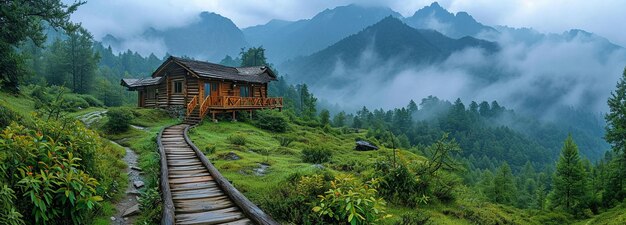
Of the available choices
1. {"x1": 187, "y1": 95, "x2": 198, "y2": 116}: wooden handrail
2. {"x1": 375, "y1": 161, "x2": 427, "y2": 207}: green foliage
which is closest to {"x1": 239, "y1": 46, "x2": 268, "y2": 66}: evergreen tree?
{"x1": 187, "y1": 95, "x2": 198, "y2": 116}: wooden handrail

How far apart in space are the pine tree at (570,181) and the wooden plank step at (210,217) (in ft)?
77.9

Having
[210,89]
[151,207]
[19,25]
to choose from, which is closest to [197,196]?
[151,207]

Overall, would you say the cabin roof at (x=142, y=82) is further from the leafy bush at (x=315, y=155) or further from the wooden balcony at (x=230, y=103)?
the leafy bush at (x=315, y=155)

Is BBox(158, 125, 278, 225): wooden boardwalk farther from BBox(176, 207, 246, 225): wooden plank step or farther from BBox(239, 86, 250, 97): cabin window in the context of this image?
BBox(239, 86, 250, 97): cabin window

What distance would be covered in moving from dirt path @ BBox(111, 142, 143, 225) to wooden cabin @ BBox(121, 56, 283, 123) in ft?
51.8

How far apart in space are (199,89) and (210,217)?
81.5ft

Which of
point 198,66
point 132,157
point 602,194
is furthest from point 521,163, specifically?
point 132,157

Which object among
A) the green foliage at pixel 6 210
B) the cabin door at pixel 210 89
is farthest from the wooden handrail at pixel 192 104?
the green foliage at pixel 6 210

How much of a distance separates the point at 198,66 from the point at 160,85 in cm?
585

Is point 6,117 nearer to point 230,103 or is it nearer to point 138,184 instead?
point 138,184

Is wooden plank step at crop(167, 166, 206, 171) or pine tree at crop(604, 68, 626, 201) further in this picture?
pine tree at crop(604, 68, 626, 201)

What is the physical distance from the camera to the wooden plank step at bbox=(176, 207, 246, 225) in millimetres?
6043

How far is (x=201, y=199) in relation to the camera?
7.36m

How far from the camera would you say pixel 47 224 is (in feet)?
15.2
